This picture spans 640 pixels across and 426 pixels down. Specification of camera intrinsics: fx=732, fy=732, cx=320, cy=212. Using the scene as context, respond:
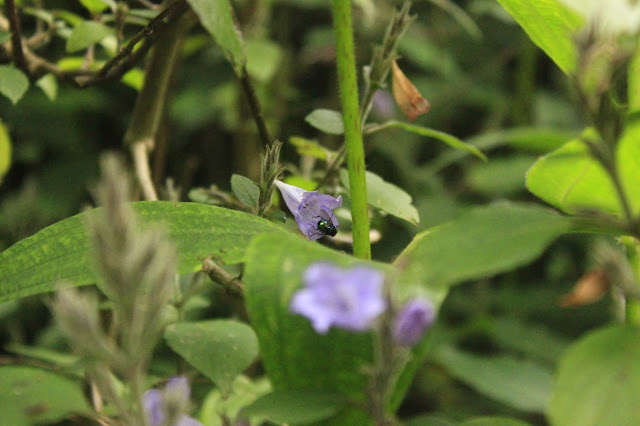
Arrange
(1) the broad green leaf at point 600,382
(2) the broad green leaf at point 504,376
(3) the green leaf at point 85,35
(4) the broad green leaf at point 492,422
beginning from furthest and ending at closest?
(2) the broad green leaf at point 504,376 < (3) the green leaf at point 85,35 < (4) the broad green leaf at point 492,422 < (1) the broad green leaf at point 600,382

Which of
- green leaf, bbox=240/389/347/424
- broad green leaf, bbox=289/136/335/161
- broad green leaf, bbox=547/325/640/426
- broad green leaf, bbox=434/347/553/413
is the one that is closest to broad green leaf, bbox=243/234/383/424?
green leaf, bbox=240/389/347/424

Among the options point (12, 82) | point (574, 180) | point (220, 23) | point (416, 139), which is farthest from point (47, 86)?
point (416, 139)

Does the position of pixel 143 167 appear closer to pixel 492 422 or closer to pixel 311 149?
pixel 311 149

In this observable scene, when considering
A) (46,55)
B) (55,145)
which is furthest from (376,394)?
(55,145)

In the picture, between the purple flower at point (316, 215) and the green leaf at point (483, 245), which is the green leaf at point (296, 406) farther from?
the purple flower at point (316, 215)

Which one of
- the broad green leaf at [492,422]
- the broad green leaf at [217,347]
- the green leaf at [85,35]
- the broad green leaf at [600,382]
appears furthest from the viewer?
the green leaf at [85,35]

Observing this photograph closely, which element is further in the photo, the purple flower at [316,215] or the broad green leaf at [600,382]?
the purple flower at [316,215]

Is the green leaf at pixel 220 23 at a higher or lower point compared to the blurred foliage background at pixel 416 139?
higher

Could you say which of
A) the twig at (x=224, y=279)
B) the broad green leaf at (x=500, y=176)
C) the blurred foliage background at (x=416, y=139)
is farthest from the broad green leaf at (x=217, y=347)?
the broad green leaf at (x=500, y=176)

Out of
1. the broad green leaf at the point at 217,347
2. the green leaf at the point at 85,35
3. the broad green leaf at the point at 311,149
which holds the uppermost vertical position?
the green leaf at the point at 85,35
